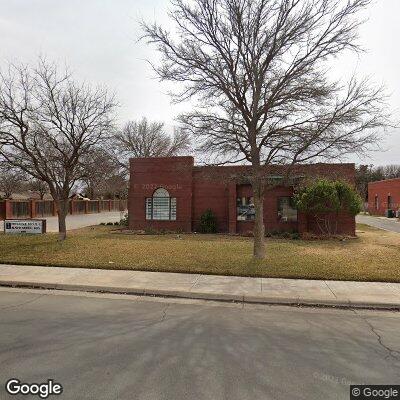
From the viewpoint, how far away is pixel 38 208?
136 ft

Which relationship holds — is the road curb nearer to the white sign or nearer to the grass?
the grass

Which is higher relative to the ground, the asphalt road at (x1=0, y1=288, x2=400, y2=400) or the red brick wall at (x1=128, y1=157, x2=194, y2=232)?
the red brick wall at (x1=128, y1=157, x2=194, y2=232)

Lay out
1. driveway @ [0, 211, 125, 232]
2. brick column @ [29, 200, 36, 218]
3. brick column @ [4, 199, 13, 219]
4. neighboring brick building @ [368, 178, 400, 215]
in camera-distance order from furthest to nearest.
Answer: neighboring brick building @ [368, 178, 400, 215] < brick column @ [29, 200, 36, 218] < brick column @ [4, 199, 13, 219] < driveway @ [0, 211, 125, 232]

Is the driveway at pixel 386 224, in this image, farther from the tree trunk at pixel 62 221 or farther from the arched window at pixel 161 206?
the tree trunk at pixel 62 221

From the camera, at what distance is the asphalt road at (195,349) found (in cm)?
414

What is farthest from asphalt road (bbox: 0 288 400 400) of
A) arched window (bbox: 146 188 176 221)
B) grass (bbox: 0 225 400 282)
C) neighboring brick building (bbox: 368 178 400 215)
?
neighboring brick building (bbox: 368 178 400 215)

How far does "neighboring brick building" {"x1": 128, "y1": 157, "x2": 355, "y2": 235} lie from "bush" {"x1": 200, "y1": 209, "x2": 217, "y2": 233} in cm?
41

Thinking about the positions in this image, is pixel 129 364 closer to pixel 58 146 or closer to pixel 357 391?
pixel 357 391

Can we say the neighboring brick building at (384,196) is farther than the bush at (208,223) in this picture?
Yes

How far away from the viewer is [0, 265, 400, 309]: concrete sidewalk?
A: 7.98 m

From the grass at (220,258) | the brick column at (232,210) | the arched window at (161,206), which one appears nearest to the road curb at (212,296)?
the grass at (220,258)

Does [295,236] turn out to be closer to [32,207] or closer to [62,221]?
[62,221]

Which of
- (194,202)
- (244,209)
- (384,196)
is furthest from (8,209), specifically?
(384,196)

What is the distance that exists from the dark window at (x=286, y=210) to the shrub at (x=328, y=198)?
1.41 metres
